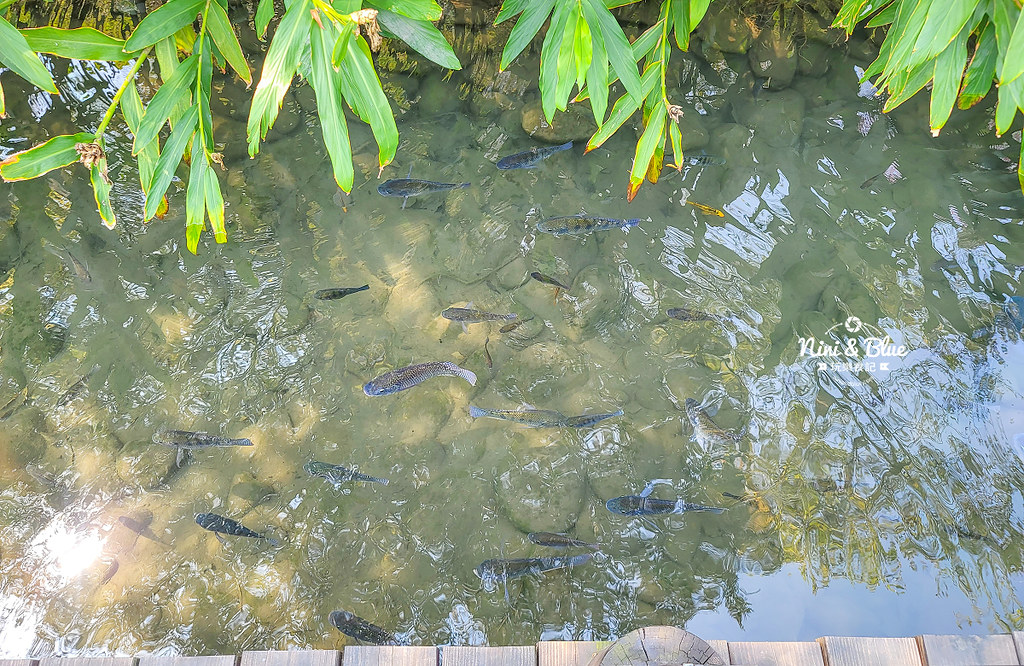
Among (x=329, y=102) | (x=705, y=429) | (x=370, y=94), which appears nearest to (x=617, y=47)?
(x=370, y=94)

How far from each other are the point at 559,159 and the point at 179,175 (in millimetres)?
1869

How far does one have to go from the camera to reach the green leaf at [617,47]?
1.95 metres

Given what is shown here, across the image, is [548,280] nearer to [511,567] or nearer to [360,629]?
[511,567]

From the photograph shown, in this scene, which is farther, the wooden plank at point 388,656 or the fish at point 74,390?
the fish at point 74,390

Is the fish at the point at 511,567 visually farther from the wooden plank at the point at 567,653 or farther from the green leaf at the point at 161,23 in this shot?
the green leaf at the point at 161,23

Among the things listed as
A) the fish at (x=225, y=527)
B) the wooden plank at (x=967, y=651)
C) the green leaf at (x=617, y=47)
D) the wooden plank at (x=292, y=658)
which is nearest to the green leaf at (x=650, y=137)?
the green leaf at (x=617, y=47)

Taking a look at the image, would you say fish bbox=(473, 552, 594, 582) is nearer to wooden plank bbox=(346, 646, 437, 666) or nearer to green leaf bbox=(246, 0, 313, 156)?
wooden plank bbox=(346, 646, 437, 666)

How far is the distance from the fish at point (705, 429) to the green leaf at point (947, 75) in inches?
54.2

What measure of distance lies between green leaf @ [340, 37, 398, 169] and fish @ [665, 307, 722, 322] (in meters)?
1.60

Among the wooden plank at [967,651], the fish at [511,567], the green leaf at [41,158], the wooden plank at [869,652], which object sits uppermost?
the green leaf at [41,158]

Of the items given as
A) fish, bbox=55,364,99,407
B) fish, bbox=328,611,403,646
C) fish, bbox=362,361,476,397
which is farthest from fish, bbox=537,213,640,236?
fish, bbox=55,364,99,407

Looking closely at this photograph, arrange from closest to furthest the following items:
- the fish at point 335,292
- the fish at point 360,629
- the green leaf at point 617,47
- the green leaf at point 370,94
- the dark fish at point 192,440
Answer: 1. the green leaf at point 370,94
2. the green leaf at point 617,47
3. the fish at point 360,629
4. the dark fish at point 192,440
5. the fish at point 335,292

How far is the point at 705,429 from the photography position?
8.98ft

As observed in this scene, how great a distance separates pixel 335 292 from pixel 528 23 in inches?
58.1
